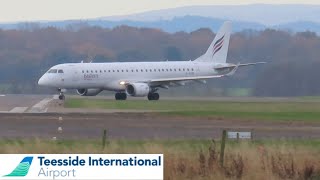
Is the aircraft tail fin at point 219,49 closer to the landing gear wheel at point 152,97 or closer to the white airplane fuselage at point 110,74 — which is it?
the white airplane fuselage at point 110,74

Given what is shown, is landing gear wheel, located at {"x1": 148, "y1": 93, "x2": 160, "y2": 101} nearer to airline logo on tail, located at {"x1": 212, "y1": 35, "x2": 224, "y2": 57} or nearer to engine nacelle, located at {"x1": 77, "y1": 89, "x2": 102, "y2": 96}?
engine nacelle, located at {"x1": 77, "y1": 89, "x2": 102, "y2": 96}

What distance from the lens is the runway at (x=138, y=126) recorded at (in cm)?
3534

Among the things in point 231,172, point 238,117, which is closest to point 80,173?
point 231,172

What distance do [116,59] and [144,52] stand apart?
11.1ft

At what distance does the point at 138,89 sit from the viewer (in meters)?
69.6

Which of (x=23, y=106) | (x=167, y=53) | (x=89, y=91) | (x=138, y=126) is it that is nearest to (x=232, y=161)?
(x=138, y=126)

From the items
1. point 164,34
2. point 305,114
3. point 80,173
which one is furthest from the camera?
point 164,34

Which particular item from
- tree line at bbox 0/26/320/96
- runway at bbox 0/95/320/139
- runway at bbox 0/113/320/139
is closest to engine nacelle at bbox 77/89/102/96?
tree line at bbox 0/26/320/96

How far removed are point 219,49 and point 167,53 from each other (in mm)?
28971

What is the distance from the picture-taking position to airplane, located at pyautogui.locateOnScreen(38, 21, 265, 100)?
231ft

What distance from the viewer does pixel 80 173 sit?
18.6 metres

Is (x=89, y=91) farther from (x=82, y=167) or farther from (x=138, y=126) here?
(x=82, y=167)

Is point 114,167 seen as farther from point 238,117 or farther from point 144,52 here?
point 144,52

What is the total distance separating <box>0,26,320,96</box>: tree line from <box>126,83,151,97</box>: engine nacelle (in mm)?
13266
